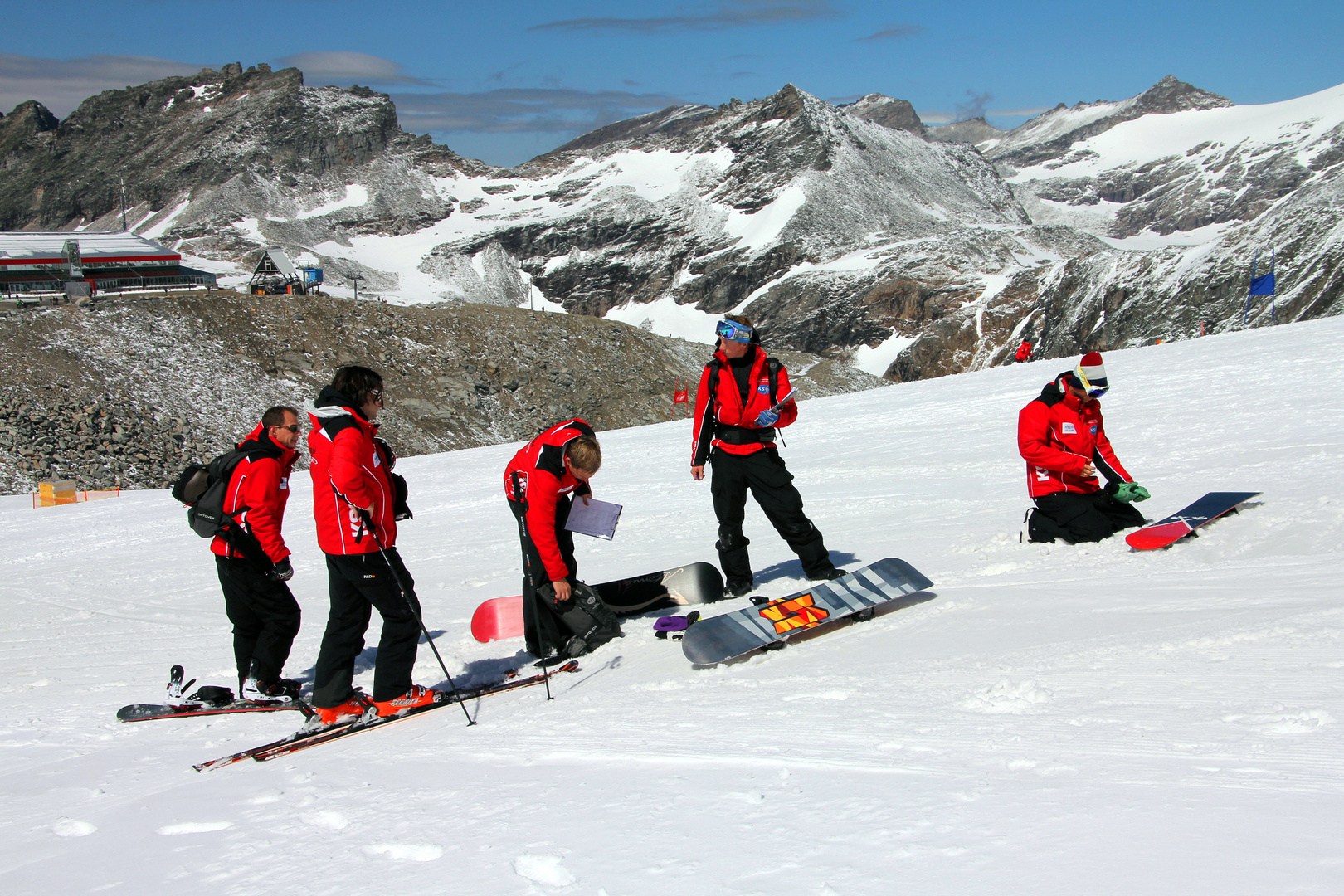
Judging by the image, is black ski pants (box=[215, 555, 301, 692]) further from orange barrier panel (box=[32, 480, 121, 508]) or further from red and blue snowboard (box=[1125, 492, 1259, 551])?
orange barrier panel (box=[32, 480, 121, 508])

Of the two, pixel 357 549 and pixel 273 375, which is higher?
pixel 273 375

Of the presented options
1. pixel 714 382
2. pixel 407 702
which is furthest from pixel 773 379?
pixel 407 702

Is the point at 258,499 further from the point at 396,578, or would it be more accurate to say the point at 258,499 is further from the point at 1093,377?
the point at 1093,377

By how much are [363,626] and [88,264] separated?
6669 cm

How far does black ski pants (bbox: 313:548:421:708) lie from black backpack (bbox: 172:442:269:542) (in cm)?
105

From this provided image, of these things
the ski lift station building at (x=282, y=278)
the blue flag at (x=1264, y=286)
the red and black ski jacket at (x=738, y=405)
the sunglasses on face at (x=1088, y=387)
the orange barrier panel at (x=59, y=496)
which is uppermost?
the ski lift station building at (x=282, y=278)

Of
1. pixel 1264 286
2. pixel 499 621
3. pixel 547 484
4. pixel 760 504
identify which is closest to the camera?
pixel 547 484

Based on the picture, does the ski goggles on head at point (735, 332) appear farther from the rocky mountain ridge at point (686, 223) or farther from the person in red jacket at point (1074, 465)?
the rocky mountain ridge at point (686, 223)

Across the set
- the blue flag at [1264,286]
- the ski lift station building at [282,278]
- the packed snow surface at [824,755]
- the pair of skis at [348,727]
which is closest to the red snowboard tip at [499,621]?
the packed snow surface at [824,755]

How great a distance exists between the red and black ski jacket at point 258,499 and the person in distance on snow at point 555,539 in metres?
1.37

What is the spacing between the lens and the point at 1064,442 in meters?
6.80

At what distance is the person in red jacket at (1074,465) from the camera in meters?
6.63

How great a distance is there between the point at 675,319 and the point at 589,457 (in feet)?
340

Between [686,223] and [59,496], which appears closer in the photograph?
[59,496]
